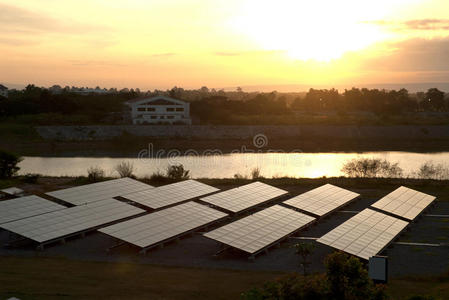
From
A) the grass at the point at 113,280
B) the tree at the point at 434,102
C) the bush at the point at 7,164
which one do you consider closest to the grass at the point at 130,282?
the grass at the point at 113,280

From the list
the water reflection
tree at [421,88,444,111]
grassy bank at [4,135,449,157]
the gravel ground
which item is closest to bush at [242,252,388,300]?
the gravel ground

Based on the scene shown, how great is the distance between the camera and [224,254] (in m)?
14.2

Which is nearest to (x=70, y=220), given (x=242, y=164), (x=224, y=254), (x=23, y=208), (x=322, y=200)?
(x=23, y=208)

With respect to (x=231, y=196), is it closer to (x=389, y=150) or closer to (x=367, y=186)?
(x=367, y=186)

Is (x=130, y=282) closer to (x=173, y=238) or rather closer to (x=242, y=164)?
(x=173, y=238)

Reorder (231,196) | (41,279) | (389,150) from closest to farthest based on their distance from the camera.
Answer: (41,279), (231,196), (389,150)

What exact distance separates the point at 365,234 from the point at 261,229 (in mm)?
2977

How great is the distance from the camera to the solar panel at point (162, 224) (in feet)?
47.3

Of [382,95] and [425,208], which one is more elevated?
[382,95]

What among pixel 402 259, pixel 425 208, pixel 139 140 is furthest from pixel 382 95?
pixel 402 259

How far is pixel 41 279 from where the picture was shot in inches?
458

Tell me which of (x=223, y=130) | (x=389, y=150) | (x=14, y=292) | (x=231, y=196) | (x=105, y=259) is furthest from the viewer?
(x=223, y=130)

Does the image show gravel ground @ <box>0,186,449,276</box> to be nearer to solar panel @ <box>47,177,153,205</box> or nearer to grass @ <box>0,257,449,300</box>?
grass @ <box>0,257,449,300</box>

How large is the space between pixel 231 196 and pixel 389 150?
126 ft
